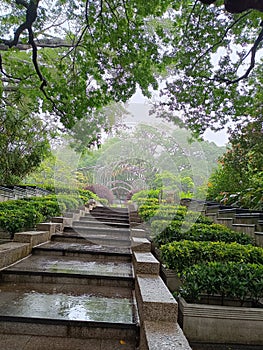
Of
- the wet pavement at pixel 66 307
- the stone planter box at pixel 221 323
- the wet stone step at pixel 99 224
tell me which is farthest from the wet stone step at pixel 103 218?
the stone planter box at pixel 221 323

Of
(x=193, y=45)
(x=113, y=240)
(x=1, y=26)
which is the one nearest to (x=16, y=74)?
(x=1, y=26)

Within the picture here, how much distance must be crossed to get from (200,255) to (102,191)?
9.81m

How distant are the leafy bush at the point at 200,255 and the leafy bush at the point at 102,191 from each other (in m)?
9.44

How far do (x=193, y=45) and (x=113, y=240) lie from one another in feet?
16.2

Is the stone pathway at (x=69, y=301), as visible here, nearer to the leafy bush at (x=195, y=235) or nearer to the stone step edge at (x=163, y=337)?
the stone step edge at (x=163, y=337)

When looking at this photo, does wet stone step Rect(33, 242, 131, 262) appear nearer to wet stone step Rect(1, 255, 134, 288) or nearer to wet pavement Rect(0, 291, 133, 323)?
wet stone step Rect(1, 255, 134, 288)

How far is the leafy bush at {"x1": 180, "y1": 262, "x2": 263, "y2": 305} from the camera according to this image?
310cm

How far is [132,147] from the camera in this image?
30.8ft

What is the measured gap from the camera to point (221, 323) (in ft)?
9.66

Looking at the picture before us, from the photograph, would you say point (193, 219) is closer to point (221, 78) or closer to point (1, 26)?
point (221, 78)

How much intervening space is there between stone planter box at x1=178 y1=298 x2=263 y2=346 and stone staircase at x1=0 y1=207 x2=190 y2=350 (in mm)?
469

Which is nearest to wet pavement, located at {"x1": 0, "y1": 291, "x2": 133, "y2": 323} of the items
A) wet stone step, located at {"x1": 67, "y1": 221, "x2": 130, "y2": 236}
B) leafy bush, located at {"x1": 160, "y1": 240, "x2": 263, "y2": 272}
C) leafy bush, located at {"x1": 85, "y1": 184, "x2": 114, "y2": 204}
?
leafy bush, located at {"x1": 160, "y1": 240, "x2": 263, "y2": 272}

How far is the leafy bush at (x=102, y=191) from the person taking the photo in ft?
43.3

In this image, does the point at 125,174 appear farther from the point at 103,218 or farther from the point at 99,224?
the point at 99,224
